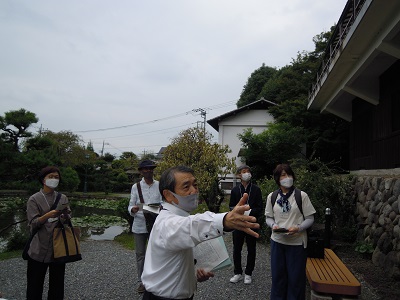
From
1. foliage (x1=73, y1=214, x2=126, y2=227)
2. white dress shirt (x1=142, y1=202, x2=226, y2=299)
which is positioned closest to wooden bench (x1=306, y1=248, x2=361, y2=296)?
white dress shirt (x1=142, y1=202, x2=226, y2=299)

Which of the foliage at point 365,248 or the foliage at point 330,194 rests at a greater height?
the foliage at point 330,194

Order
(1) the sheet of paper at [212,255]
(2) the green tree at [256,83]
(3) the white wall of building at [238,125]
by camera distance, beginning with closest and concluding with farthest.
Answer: (1) the sheet of paper at [212,255]
(3) the white wall of building at [238,125]
(2) the green tree at [256,83]

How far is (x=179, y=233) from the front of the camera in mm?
1534

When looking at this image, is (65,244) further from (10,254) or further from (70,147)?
(70,147)

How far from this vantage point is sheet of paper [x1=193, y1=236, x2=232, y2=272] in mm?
1950

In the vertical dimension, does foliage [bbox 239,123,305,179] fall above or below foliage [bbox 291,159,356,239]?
above

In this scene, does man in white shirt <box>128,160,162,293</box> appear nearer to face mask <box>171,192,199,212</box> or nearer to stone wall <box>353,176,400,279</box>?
face mask <box>171,192,199,212</box>

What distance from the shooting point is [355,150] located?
31.6 ft

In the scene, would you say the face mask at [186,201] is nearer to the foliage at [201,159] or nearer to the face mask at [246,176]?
the face mask at [246,176]

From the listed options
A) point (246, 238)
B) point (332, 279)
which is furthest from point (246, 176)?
point (332, 279)

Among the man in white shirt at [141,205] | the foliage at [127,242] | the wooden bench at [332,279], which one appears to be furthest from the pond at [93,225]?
the wooden bench at [332,279]

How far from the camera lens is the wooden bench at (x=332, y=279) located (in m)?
3.30

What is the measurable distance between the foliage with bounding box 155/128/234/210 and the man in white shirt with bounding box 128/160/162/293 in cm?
641

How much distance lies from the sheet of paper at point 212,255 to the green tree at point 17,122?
8.84 meters
